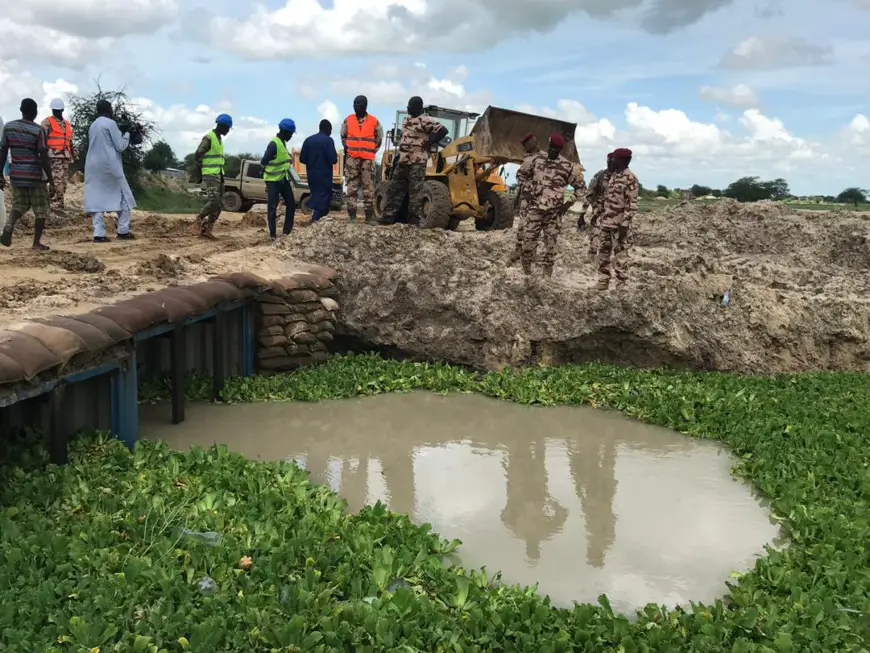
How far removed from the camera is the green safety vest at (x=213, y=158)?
969 centimetres

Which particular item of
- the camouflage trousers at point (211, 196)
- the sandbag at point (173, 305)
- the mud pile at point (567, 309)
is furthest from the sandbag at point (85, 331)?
the camouflage trousers at point (211, 196)

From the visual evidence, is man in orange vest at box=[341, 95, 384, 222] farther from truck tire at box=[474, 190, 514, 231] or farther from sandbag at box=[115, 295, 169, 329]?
sandbag at box=[115, 295, 169, 329]

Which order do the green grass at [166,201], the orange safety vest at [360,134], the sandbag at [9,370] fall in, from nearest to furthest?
the sandbag at [9,370], the orange safety vest at [360,134], the green grass at [166,201]

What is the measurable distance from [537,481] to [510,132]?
7573 mm

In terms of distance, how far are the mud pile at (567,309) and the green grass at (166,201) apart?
1464 cm

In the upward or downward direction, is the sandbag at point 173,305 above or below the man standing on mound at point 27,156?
below

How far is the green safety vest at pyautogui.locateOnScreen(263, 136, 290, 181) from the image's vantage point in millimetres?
9518

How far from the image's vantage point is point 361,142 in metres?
9.90

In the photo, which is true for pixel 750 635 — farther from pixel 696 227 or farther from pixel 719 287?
pixel 696 227

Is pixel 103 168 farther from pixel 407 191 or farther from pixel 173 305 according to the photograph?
pixel 173 305

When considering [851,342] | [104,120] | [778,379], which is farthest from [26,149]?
[851,342]

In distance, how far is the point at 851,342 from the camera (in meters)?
9.39

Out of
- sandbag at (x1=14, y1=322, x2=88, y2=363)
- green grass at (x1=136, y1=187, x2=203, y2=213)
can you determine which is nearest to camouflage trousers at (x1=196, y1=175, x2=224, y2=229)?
sandbag at (x1=14, y1=322, x2=88, y2=363)

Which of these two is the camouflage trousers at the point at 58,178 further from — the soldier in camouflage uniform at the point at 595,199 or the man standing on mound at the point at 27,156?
the soldier in camouflage uniform at the point at 595,199
